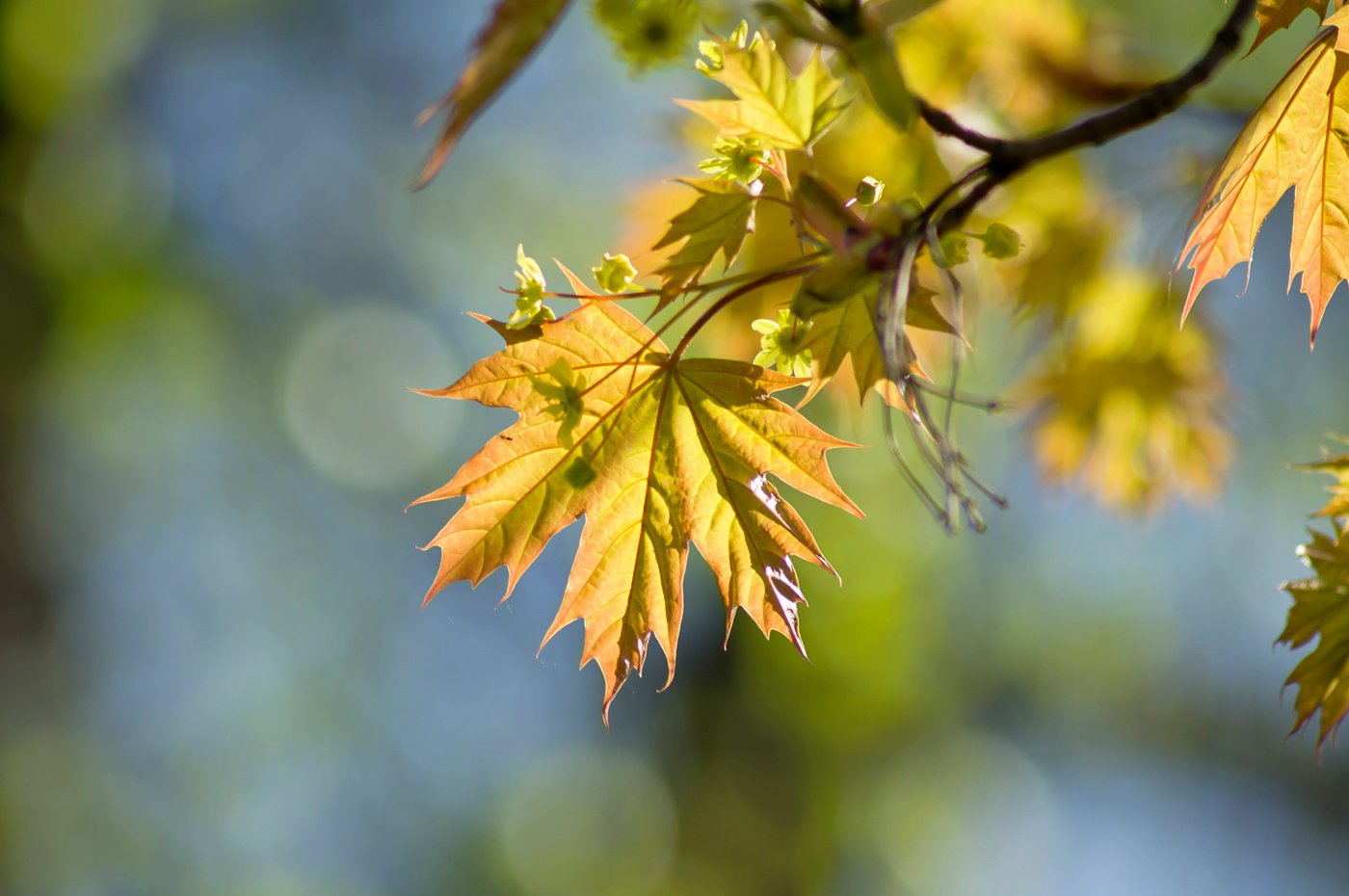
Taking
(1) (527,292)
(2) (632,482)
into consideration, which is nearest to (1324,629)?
(2) (632,482)

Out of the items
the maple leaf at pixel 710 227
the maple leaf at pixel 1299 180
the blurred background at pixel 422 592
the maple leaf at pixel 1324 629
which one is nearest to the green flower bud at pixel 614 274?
the maple leaf at pixel 710 227

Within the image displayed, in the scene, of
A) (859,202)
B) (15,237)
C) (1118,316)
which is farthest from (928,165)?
(15,237)

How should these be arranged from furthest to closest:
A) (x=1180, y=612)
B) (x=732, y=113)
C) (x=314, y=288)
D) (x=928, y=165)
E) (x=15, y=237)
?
1. (x=314, y=288)
2. (x=1180, y=612)
3. (x=15, y=237)
4. (x=928, y=165)
5. (x=732, y=113)

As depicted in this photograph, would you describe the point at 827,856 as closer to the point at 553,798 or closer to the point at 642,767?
the point at 642,767

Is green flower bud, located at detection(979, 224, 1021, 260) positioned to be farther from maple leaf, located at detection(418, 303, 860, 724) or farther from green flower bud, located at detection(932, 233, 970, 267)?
maple leaf, located at detection(418, 303, 860, 724)

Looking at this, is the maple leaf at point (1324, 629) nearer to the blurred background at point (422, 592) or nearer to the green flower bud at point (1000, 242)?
the green flower bud at point (1000, 242)

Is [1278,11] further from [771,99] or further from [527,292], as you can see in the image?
[527,292]
